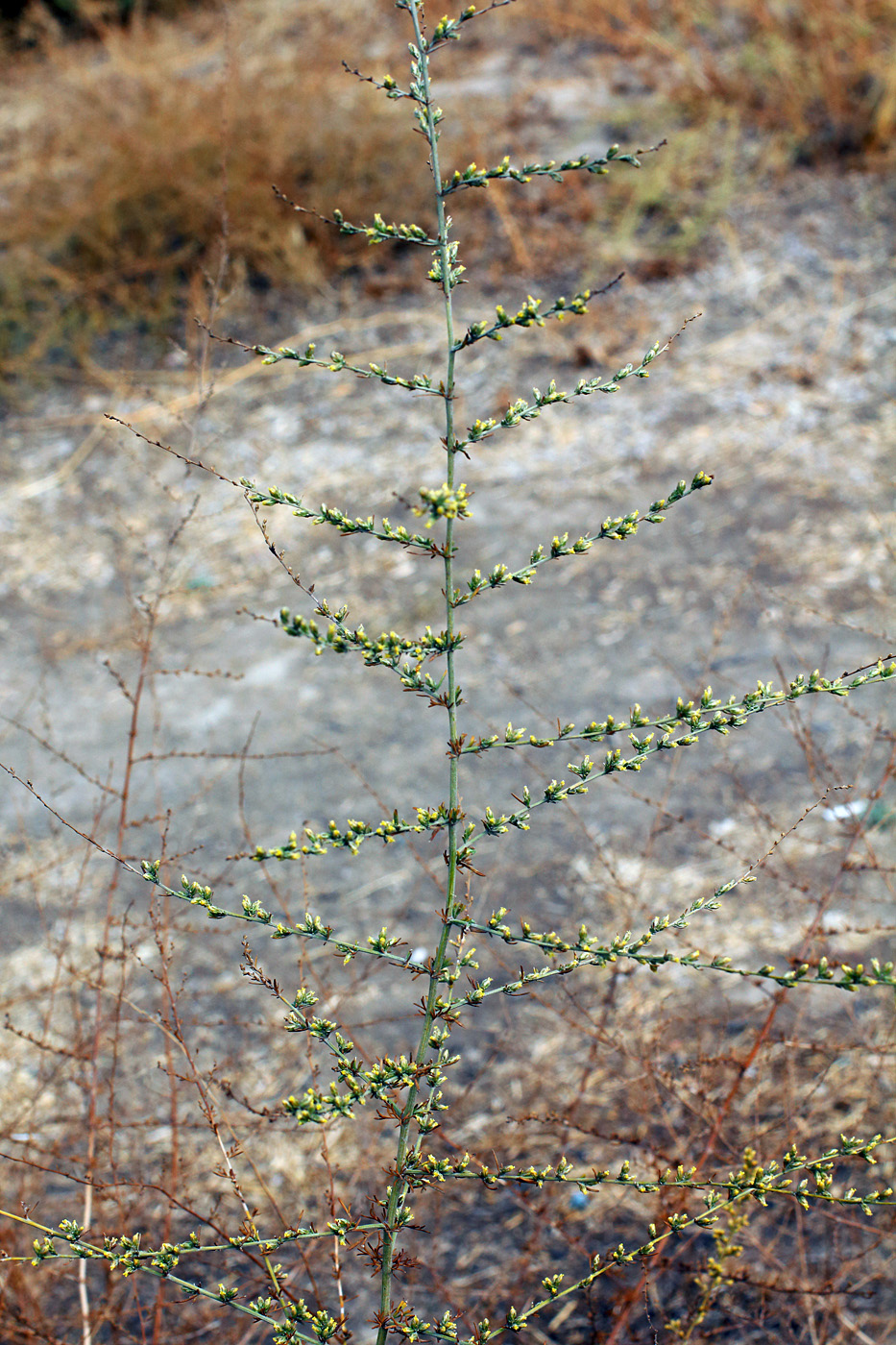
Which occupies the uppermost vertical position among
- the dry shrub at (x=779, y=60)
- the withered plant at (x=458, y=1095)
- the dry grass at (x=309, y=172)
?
the dry shrub at (x=779, y=60)

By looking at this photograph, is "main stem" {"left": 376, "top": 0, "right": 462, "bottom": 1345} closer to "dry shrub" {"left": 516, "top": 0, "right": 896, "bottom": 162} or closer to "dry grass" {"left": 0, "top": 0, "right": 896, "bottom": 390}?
"dry grass" {"left": 0, "top": 0, "right": 896, "bottom": 390}

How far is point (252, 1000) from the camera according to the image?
3150 millimetres

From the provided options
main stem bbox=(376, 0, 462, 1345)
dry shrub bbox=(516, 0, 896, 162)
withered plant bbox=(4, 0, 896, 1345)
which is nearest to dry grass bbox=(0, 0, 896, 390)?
dry shrub bbox=(516, 0, 896, 162)

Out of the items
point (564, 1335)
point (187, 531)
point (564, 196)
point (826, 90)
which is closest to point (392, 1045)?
point (564, 1335)

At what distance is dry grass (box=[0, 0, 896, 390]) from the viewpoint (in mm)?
6418

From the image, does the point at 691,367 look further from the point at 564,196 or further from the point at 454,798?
the point at 454,798

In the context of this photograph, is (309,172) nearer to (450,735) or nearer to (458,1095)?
(458,1095)

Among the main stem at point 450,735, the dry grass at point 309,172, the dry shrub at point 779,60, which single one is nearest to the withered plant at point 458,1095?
the main stem at point 450,735

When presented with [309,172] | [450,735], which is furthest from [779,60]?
[450,735]

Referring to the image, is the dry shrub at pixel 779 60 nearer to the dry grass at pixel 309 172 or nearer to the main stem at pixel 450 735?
the dry grass at pixel 309 172

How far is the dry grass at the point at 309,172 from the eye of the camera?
6418 mm

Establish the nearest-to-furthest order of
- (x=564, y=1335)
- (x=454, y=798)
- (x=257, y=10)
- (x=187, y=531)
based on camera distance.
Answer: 1. (x=454, y=798)
2. (x=564, y=1335)
3. (x=187, y=531)
4. (x=257, y=10)

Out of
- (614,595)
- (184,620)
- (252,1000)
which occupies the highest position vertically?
(614,595)

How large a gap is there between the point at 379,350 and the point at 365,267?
36.4 inches
